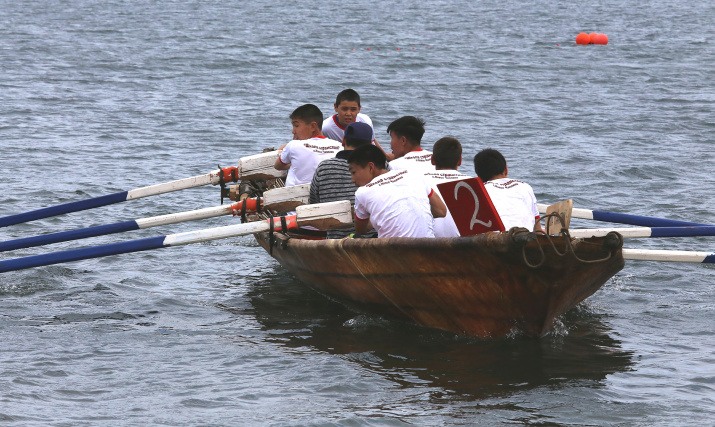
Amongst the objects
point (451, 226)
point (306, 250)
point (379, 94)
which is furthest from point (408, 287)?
point (379, 94)

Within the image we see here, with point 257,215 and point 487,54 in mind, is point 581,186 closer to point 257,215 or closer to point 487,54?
point 257,215

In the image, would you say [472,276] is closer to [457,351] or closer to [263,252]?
[457,351]

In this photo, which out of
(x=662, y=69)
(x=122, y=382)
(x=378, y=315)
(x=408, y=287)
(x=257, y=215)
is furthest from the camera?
(x=662, y=69)

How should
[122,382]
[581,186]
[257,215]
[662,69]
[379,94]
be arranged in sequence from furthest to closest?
[662,69]
[379,94]
[581,186]
[257,215]
[122,382]

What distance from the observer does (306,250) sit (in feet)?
29.6

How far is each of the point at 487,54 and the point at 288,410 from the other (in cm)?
2728

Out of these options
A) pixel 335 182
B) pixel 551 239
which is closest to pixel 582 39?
pixel 335 182

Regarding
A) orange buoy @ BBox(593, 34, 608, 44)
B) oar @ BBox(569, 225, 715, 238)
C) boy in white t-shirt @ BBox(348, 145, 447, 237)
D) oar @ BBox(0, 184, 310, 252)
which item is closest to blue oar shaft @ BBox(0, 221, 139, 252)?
oar @ BBox(0, 184, 310, 252)

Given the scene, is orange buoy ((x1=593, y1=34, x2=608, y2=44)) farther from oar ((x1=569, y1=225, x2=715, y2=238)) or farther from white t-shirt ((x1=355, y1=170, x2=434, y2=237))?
white t-shirt ((x1=355, y1=170, x2=434, y2=237))

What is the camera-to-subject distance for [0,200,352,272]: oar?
8641mm

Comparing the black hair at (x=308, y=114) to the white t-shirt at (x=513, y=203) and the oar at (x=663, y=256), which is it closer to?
the white t-shirt at (x=513, y=203)

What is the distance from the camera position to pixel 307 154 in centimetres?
1030

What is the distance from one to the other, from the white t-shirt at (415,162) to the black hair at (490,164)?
0.82 metres

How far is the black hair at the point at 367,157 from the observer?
8219 mm
